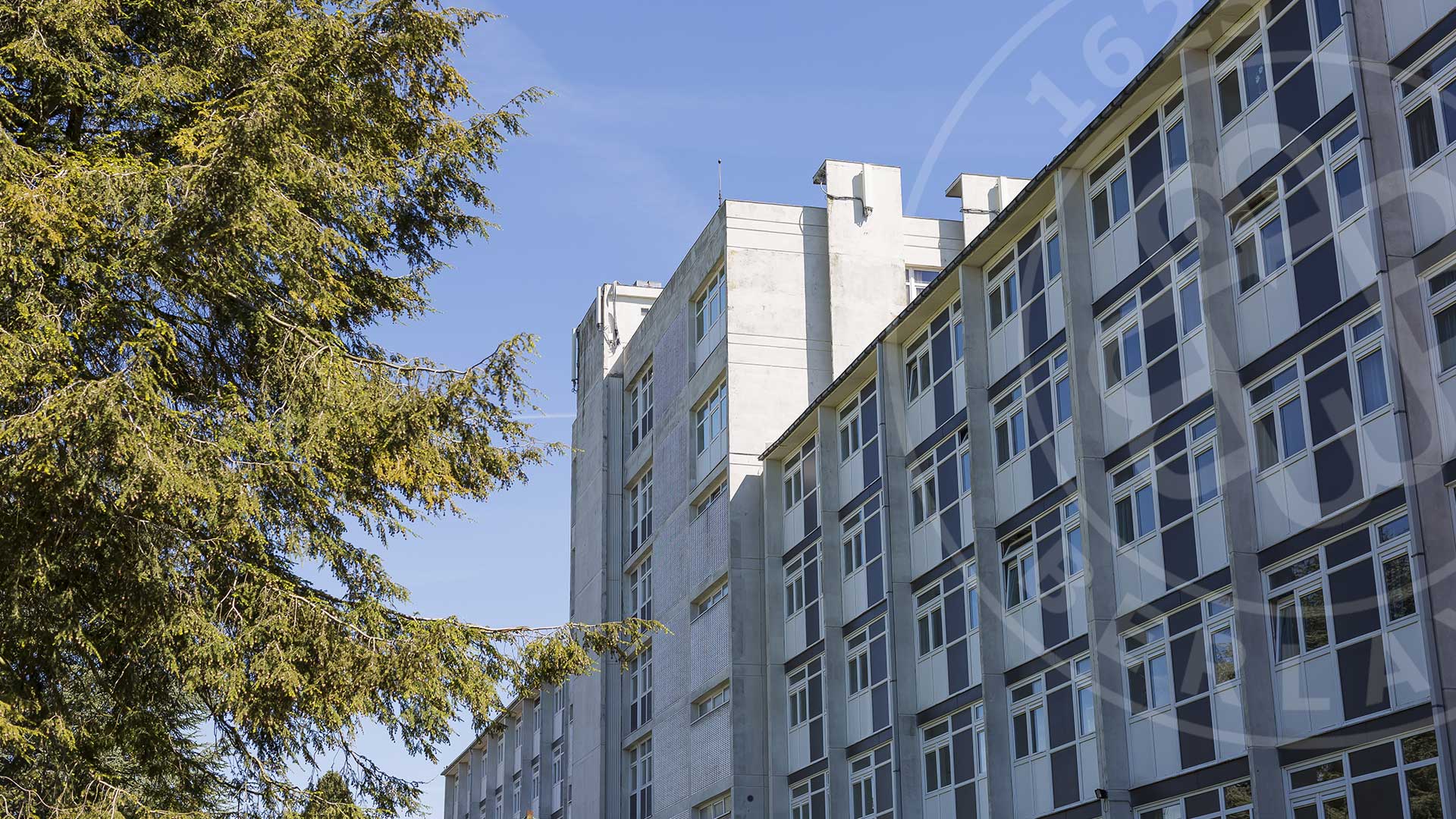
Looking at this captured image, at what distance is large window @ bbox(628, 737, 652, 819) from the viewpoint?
4728cm

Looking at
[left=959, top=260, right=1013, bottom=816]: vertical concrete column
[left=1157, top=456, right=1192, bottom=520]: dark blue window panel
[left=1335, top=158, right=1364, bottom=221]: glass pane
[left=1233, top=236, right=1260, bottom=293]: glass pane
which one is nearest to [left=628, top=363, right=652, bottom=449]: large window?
[left=959, top=260, right=1013, bottom=816]: vertical concrete column

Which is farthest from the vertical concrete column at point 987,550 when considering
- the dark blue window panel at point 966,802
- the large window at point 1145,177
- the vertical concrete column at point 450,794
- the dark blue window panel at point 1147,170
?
the vertical concrete column at point 450,794

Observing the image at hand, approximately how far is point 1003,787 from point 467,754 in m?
57.4

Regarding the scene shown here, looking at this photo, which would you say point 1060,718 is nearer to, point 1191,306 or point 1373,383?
point 1191,306

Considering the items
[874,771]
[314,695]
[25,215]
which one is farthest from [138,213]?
[874,771]

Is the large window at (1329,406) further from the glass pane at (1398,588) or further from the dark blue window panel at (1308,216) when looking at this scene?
the dark blue window panel at (1308,216)

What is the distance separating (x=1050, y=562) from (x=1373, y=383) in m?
8.34

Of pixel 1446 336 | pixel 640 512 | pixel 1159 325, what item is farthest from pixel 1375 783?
pixel 640 512

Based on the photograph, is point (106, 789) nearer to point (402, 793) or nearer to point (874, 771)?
point (402, 793)

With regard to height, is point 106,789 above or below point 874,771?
below

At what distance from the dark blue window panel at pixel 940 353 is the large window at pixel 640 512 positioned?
19.4 m

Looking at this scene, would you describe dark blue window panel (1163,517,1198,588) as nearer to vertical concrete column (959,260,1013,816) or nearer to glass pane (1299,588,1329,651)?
glass pane (1299,588,1329,651)

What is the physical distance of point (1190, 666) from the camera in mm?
22031

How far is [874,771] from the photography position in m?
32.6
